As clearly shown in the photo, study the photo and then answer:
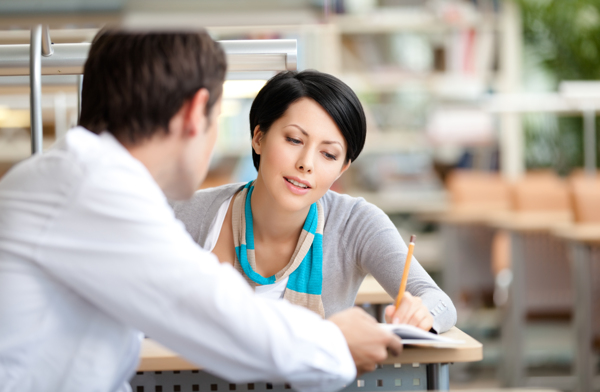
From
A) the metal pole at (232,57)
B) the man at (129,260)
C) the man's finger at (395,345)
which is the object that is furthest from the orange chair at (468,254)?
the man at (129,260)

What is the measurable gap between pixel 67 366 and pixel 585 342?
9.59 feet

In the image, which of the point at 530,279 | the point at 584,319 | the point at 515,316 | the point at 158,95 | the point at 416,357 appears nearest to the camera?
the point at 158,95

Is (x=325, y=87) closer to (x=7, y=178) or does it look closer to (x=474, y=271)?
(x=7, y=178)

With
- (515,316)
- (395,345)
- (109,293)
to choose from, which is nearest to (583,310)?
(515,316)

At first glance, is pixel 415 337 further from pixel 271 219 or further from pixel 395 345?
pixel 271 219

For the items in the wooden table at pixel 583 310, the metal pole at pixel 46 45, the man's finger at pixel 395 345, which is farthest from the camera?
the wooden table at pixel 583 310

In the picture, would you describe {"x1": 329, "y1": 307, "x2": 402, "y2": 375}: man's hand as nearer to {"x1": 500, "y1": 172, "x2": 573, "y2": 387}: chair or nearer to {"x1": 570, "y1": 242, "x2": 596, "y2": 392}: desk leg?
{"x1": 570, "y1": 242, "x2": 596, "y2": 392}: desk leg

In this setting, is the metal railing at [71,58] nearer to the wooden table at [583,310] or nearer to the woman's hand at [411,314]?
the woman's hand at [411,314]

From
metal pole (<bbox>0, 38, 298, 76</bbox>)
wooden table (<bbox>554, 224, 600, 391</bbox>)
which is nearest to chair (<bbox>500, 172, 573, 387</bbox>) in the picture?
wooden table (<bbox>554, 224, 600, 391</bbox>)

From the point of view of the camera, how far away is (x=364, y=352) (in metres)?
0.96

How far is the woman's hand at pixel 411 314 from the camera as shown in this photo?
3.96ft

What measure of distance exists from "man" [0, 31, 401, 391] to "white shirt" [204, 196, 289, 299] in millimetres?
610

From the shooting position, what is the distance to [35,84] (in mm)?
1420

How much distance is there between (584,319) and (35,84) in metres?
2.75
